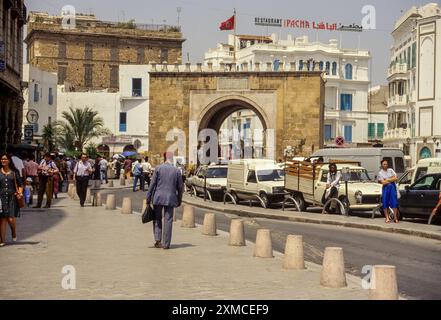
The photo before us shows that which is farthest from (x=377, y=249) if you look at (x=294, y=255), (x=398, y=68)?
Answer: (x=398, y=68)

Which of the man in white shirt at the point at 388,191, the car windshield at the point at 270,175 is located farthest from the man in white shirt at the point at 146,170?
the man in white shirt at the point at 388,191

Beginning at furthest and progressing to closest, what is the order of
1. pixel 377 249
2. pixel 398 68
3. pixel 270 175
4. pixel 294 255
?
pixel 398 68, pixel 270 175, pixel 377 249, pixel 294 255

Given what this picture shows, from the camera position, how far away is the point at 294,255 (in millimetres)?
11531

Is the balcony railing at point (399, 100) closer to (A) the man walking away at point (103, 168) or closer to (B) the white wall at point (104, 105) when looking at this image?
(B) the white wall at point (104, 105)

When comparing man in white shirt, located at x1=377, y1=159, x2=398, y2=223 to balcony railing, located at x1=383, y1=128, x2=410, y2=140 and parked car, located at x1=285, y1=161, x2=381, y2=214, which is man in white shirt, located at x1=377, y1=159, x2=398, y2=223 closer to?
parked car, located at x1=285, y1=161, x2=381, y2=214

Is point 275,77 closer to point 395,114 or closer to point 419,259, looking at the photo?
point 395,114

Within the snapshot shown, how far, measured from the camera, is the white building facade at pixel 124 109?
2805 inches

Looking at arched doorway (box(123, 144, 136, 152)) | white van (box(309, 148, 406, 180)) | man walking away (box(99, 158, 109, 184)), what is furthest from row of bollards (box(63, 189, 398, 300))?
Answer: arched doorway (box(123, 144, 136, 152))

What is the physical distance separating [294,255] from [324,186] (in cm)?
1344

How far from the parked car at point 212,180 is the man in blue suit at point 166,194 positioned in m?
17.4

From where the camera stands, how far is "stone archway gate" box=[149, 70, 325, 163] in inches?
2160

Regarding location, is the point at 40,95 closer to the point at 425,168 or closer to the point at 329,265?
the point at 425,168

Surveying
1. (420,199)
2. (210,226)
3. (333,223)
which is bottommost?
(333,223)

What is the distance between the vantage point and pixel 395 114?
6303 centimetres
